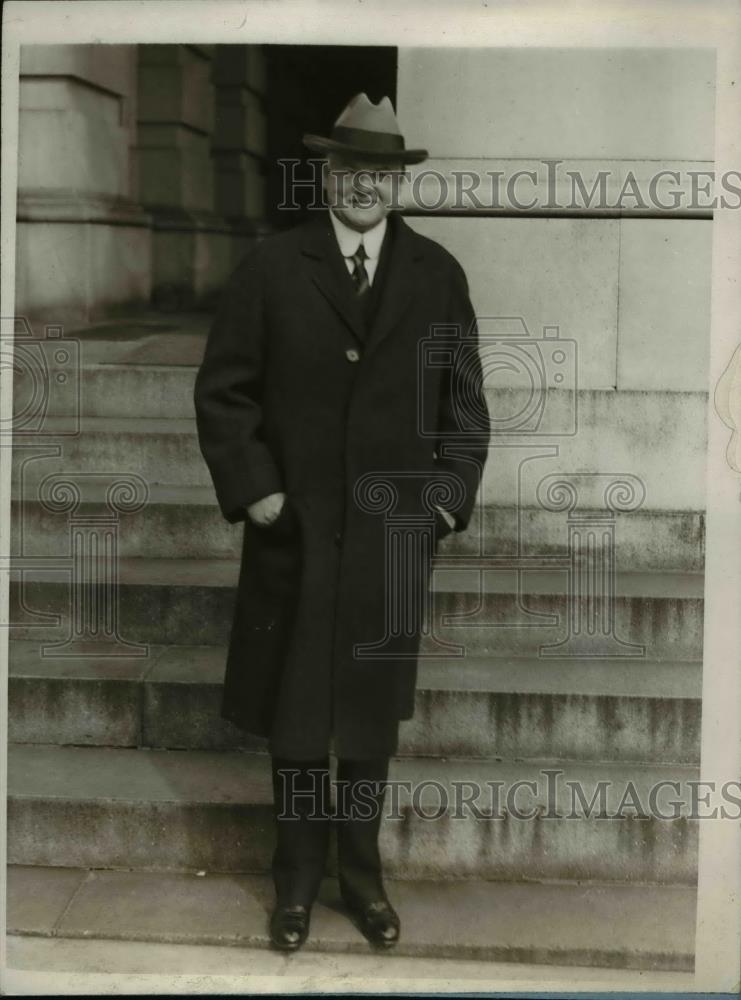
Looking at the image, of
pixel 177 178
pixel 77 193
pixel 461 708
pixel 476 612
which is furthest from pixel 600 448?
pixel 177 178

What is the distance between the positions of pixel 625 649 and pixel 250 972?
174 centimetres

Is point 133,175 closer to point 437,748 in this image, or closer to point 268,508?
point 437,748

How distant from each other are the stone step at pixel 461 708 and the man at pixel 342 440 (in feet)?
2.27

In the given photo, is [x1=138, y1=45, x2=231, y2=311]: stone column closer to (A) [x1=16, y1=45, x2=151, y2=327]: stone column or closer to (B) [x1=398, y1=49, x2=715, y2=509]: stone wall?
(A) [x1=16, y1=45, x2=151, y2=327]: stone column

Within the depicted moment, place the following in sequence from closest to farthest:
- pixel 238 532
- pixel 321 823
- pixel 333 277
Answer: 1. pixel 333 277
2. pixel 321 823
3. pixel 238 532

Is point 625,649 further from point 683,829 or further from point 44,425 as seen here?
point 44,425

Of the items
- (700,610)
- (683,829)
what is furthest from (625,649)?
(683,829)

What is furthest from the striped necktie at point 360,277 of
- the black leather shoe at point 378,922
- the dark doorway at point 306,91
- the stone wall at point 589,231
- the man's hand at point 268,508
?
the black leather shoe at point 378,922

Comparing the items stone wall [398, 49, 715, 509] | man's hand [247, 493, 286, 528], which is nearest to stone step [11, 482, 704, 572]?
stone wall [398, 49, 715, 509]

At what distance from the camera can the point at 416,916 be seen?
404 cm

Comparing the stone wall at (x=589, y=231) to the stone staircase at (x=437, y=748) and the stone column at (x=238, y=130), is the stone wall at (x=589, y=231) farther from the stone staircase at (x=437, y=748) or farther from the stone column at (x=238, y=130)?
the stone column at (x=238, y=130)

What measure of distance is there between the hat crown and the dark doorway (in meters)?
0.41

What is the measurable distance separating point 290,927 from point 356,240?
2033 mm

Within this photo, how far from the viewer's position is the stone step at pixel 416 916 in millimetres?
3955
